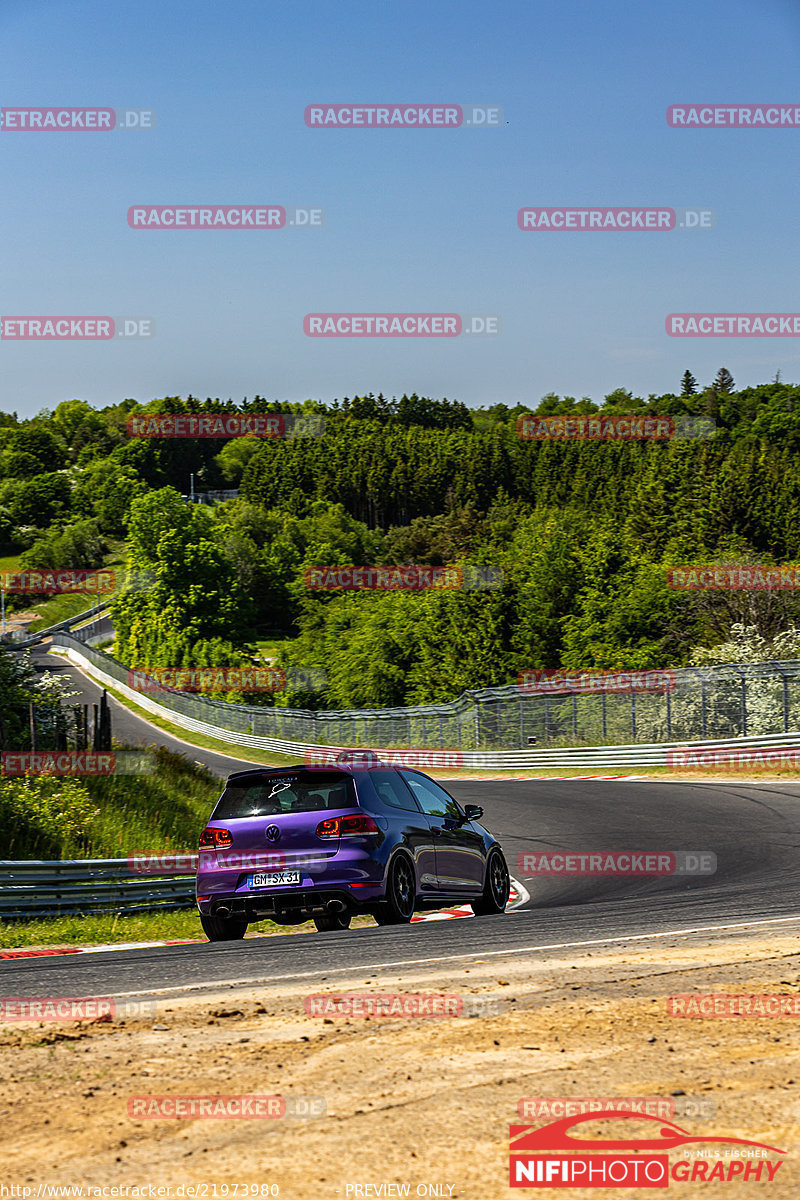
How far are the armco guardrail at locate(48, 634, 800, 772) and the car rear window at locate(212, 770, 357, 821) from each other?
66.3 ft

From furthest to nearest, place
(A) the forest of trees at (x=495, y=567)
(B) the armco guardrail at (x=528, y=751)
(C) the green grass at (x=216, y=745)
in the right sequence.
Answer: (A) the forest of trees at (x=495, y=567) → (C) the green grass at (x=216, y=745) → (B) the armco guardrail at (x=528, y=751)

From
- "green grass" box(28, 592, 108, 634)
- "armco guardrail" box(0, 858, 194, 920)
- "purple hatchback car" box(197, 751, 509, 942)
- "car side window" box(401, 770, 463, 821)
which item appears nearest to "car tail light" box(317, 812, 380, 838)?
"purple hatchback car" box(197, 751, 509, 942)

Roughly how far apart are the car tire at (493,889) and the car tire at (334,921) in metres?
1.45

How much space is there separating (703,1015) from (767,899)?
5923mm

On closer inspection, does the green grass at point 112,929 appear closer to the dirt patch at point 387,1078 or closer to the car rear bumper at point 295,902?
the car rear bumper at point 295,902

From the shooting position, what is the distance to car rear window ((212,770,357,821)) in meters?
10.3

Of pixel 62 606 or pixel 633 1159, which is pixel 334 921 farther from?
pixel 62 606

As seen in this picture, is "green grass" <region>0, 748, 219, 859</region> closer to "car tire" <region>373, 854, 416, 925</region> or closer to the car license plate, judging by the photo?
the car license plate

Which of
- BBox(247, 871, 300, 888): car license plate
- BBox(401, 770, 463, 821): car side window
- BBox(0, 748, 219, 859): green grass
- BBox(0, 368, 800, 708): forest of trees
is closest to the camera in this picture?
Result: BBox(247, 871, 300, 888): car license plate

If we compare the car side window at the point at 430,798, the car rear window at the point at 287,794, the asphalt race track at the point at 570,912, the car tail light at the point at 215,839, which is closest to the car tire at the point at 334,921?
the asphalt race track at the point at 570,912

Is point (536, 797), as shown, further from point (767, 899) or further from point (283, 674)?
point (283, 674)

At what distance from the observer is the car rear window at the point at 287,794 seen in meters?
10.3

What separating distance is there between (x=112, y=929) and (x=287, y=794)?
3475 millimetres

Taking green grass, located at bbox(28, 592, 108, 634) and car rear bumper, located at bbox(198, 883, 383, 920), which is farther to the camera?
green grass, located at bbox(28, 592, 108, 634)
